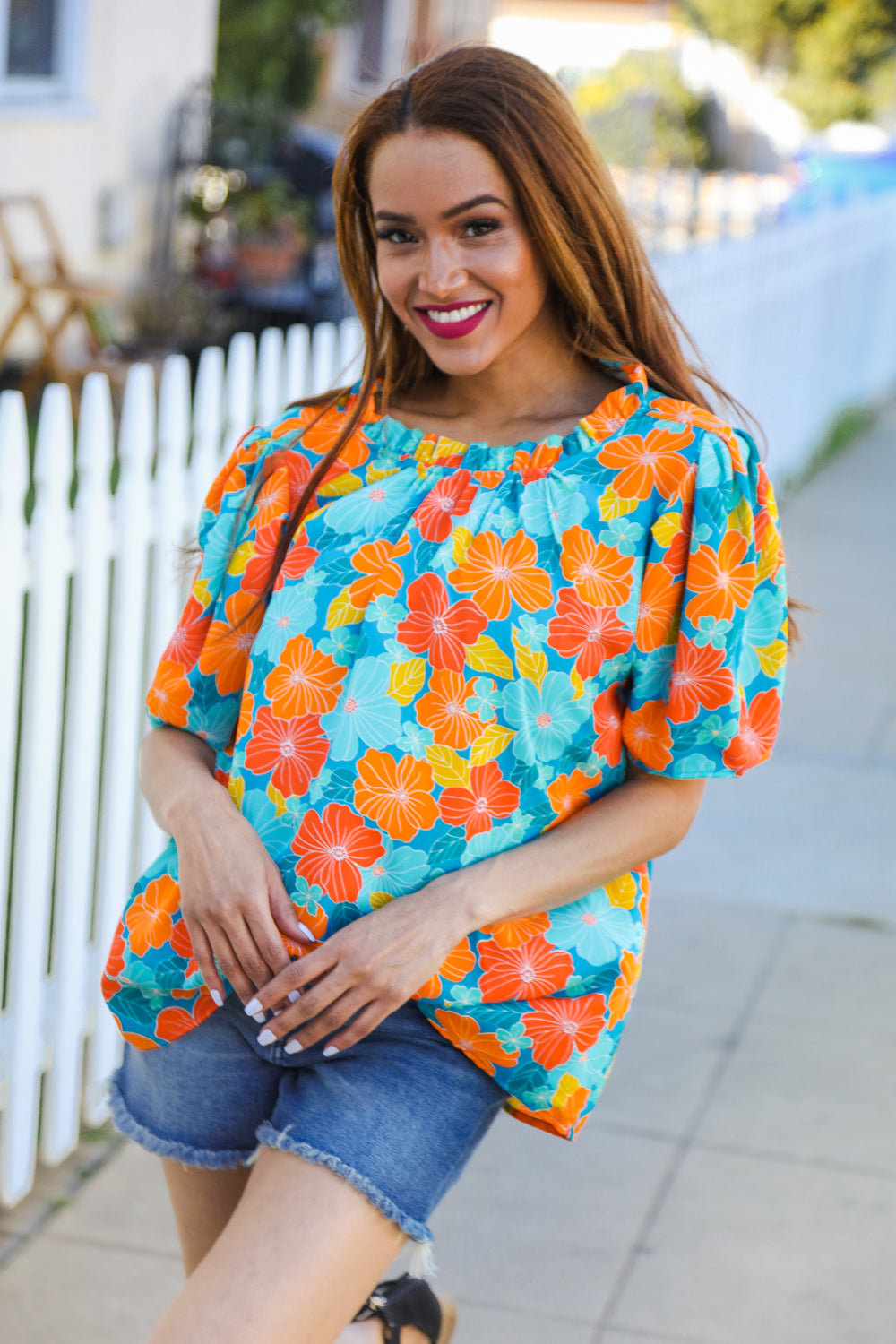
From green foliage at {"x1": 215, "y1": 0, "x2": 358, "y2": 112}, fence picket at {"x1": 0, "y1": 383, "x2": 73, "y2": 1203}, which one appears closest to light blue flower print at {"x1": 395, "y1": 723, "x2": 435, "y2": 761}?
fence picket at {"x1": 0, "y1": 383, "x2": 73, "y2": 1203}

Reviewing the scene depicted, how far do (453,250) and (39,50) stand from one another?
896 cm

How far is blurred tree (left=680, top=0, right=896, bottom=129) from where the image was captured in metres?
36.5

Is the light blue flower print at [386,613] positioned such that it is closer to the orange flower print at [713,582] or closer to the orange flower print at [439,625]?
the orange flower print at [439,625]

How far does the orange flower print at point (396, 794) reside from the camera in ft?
5.59

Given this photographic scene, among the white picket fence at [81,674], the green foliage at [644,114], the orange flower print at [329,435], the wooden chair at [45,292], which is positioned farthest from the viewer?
the green foliage at [644,114]

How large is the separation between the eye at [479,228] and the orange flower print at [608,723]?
516 mm

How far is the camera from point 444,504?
177 centimetres

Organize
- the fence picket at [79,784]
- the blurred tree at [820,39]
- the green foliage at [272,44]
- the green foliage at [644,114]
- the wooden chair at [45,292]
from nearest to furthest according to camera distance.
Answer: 1. the fence picket at [79,784]
2. the wooden chair at [45,292]
3. the green foliage at [644,114]
4. the green foliage at [272,44]
5. the blurred tree at [820,39]

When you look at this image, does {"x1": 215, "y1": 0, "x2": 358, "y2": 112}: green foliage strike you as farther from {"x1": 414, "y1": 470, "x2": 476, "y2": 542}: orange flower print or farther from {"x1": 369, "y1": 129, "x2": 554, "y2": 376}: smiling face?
{"x1": 414, "y1": 470, "x2": 476, "y2": 542}: orange flower print

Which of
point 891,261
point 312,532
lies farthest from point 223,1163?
point 891,261

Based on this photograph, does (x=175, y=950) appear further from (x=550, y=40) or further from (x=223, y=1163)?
(x=550, y=40)

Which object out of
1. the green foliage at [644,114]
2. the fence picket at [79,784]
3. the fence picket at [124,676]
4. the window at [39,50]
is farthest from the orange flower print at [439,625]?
the window at [39,50]

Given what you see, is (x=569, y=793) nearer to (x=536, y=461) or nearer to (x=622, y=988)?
(x=622, y=988)

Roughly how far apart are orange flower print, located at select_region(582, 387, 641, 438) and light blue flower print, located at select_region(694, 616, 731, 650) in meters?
0.23
